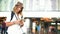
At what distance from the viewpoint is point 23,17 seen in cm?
81

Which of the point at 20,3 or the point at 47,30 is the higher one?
the point at 20,3

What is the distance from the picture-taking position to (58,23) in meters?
0.78

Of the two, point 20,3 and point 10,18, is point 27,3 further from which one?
point 10,18

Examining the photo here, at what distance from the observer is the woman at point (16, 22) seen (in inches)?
31.6

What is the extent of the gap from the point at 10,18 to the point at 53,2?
0.96 feet

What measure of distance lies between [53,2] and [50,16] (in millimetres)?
92

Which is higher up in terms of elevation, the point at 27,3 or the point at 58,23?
the point at 27,3

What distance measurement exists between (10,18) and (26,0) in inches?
6.1

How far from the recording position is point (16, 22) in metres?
0.81

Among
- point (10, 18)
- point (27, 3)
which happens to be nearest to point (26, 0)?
point (27, 3)

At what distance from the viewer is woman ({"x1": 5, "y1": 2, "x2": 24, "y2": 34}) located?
2.64 ft

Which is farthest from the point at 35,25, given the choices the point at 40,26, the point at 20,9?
the point at 20,9

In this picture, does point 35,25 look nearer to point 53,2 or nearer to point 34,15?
point 34,15

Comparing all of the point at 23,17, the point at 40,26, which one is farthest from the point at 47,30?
the point at 23,17
